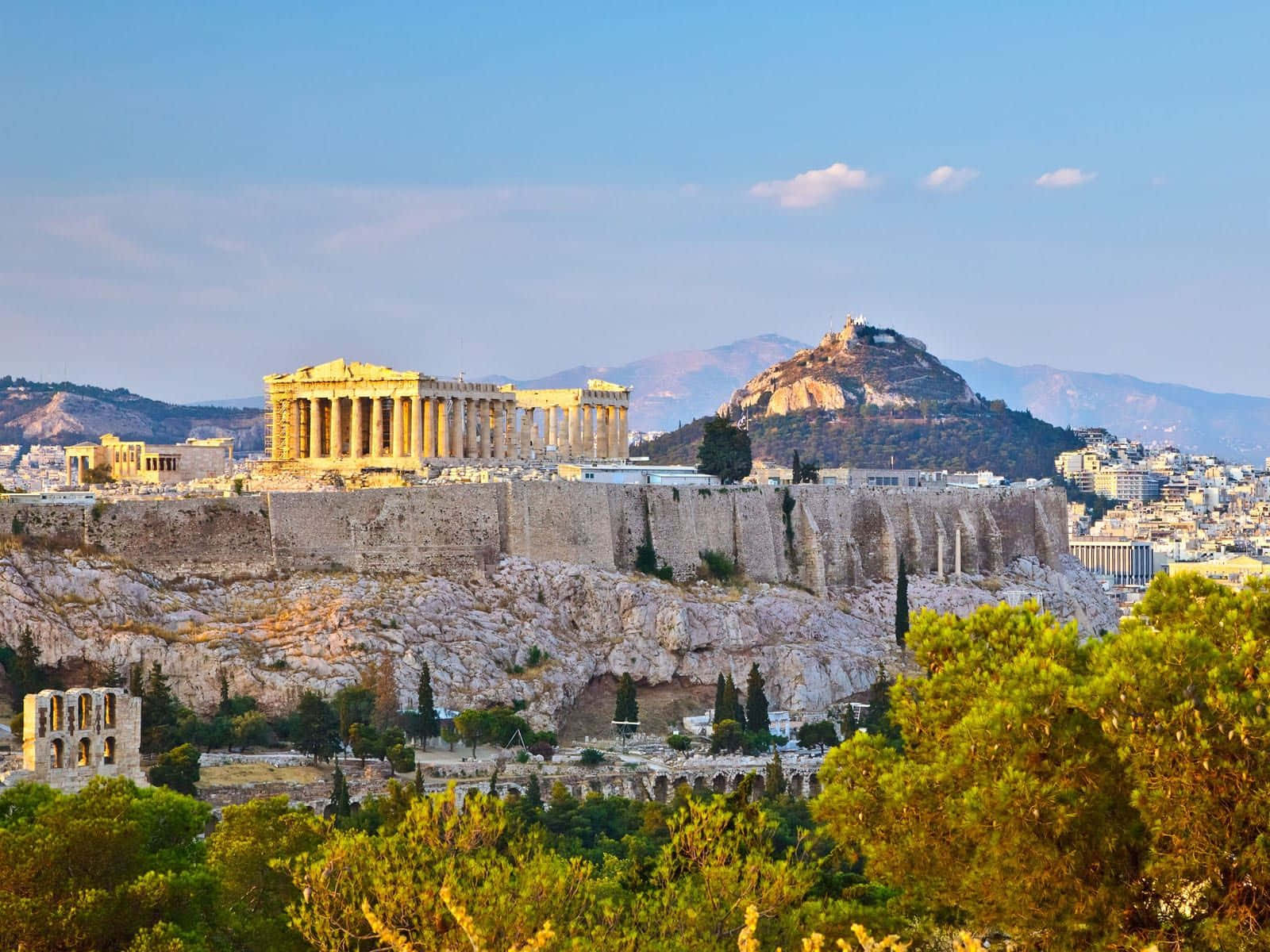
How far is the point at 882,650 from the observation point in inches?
2344

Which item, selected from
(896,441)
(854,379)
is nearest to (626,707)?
(896,441)

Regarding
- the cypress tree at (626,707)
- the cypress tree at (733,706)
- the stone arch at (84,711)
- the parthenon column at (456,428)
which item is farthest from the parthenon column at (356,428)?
the stone arch at (84,711)

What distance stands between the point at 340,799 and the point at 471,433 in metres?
24.7

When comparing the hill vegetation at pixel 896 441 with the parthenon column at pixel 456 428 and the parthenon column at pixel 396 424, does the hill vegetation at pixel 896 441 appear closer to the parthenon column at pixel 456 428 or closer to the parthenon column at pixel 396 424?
the parthenon column at pixel 456 428

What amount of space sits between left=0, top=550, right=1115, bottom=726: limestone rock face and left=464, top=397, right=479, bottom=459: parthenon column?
26.1 ft

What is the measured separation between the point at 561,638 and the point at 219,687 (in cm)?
935

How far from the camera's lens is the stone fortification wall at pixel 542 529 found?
49656 mm

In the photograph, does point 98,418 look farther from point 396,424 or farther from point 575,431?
point 396,424

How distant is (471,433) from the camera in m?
62.7

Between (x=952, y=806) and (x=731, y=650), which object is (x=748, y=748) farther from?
(x=952, y=806)

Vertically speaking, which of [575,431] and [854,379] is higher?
[854,379]

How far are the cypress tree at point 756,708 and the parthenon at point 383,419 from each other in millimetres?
11881

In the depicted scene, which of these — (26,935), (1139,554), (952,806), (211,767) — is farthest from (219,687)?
(1139,554)

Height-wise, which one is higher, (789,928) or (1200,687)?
(1200,687)
